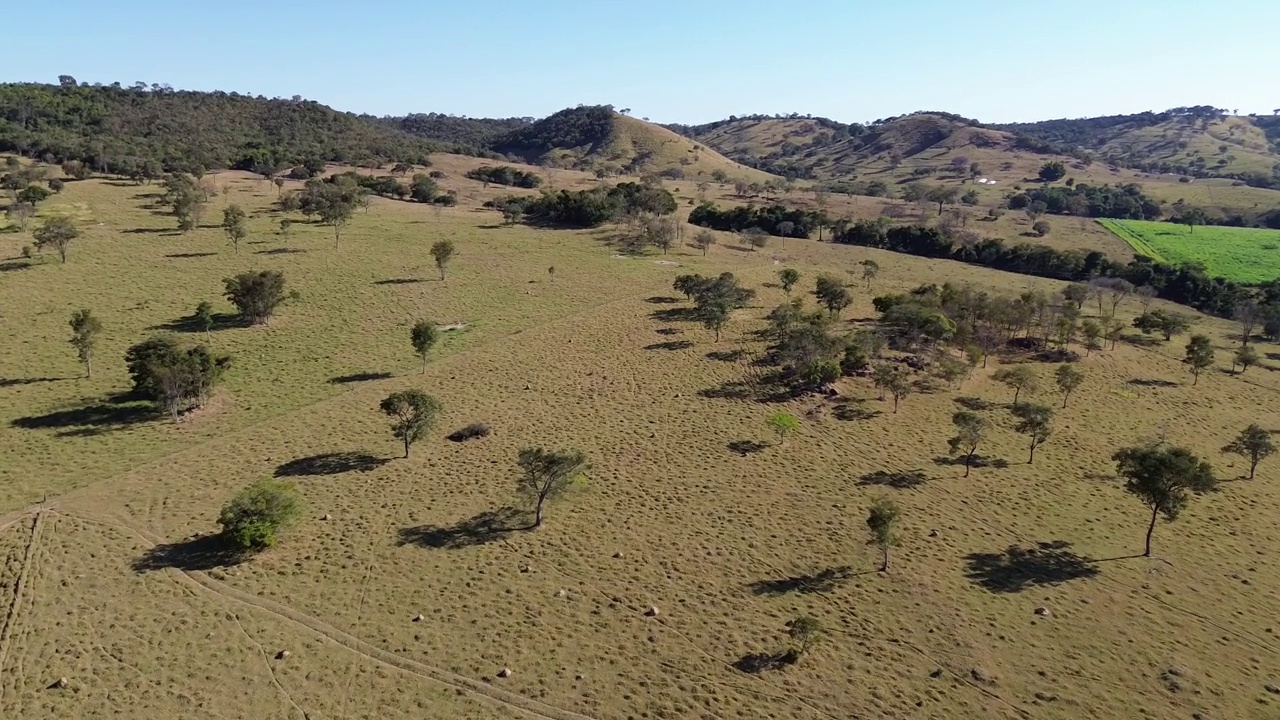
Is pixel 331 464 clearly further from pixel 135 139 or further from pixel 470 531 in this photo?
pixel 135 139

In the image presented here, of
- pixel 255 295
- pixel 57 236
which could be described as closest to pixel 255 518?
pixel 255 295

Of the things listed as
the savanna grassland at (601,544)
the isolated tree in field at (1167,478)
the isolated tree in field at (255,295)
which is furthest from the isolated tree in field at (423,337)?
the isolated tree in field at (1167,478)

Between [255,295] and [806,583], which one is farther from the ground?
[255,295]

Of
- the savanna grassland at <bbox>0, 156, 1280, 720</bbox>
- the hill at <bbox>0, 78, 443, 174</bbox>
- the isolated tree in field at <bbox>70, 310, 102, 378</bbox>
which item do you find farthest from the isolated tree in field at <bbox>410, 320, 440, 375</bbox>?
the hill at <bbox>0, 78, 443, 174</bbox>

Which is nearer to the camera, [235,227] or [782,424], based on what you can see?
[782,424]

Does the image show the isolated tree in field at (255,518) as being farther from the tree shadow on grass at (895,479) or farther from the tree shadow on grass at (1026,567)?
the tree shadow on grass at (1026,567)

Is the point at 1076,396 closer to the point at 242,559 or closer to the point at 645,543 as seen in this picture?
the point at 645,543

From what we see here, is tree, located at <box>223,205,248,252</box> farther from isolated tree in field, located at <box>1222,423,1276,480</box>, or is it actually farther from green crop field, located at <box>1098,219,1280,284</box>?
green crop field, located at <box>1098,219,1280,284</box>
